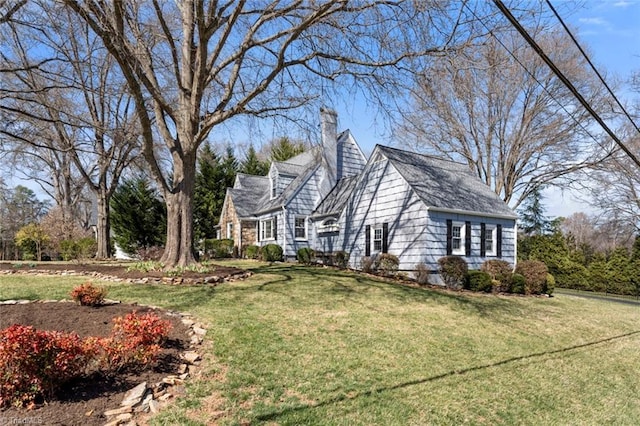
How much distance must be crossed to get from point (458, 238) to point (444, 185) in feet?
8.59

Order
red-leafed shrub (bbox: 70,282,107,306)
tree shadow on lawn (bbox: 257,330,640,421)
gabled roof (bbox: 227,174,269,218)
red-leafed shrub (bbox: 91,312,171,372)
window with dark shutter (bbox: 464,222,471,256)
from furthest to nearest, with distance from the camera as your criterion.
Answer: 1. gabled roof (bbox: 227,174,269,218)
2. window with dark shutter (bbox: 464,222,471,256)
3. red-leafed shrub (bbox: 70,282,107,306)
4. red-leafed shrub (bbox: 91,312,171,372)
5. tree shadow on lawn (bbox: 257,330,640,421)

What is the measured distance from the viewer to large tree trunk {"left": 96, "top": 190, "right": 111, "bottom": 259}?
21141 millimetres

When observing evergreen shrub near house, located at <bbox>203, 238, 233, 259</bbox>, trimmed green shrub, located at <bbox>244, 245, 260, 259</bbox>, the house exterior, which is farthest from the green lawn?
evergreen shrub near house, located at <bbox>203, 238, 233, 259</bbox>

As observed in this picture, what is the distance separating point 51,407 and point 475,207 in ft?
52.6

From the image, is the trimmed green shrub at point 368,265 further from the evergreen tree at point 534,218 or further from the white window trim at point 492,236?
the evergreen tree at point 534,218

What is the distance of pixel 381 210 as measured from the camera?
672 inches

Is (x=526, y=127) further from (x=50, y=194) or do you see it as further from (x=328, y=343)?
(x=50, y=194)

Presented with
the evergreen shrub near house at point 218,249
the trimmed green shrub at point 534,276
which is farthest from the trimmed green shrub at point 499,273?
the evergreen shrub near house at point 218,249

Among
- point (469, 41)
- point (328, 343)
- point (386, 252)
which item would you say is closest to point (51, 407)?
point (328, 343)

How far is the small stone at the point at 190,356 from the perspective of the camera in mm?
5000

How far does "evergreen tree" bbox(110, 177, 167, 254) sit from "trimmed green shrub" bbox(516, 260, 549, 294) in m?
22.6

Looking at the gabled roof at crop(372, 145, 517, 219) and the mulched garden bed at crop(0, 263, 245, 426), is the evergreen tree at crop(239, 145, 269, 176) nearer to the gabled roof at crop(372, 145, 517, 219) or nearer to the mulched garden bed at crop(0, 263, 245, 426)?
the gabled roof at crop(372, 145, 517, 219)

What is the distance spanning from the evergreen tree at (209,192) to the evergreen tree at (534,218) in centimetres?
3059

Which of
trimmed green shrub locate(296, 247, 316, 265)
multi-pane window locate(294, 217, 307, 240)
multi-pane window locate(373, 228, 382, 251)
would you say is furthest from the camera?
multi-pane window locate(294, 217, 307, 240)
